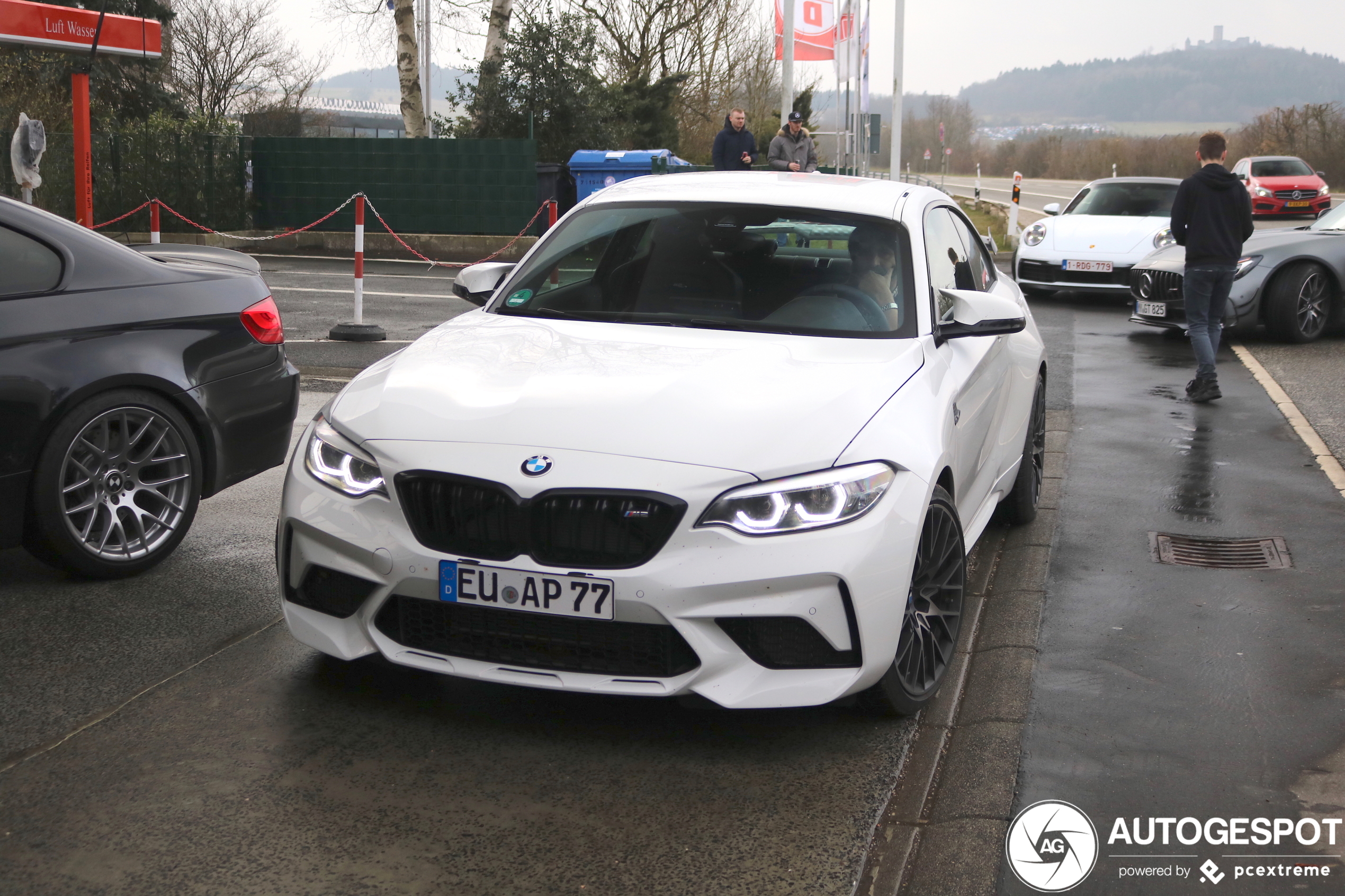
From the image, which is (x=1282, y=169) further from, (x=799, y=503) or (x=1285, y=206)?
(x=799, y=503)

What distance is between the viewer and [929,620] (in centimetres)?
386

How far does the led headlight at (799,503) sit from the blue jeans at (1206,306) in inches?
267

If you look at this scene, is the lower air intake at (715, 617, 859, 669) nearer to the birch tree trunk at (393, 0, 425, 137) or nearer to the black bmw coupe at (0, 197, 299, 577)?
the black bmw coupe at (0, 197, 299, 577)

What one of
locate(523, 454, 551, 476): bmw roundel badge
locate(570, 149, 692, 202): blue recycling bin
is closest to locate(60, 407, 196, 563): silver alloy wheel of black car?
locate(523, 454, 551, 476): bmw roundel badge

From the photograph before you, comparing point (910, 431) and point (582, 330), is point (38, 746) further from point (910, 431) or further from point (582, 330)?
point (910, 431)

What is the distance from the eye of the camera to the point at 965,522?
451cm

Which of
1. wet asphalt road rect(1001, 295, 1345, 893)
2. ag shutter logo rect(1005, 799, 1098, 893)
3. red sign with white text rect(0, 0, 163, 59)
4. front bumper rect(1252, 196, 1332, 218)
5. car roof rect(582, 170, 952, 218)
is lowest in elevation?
ag shutter logo rect(1005, 799, 1098, 893)

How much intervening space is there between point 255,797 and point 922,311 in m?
2.61

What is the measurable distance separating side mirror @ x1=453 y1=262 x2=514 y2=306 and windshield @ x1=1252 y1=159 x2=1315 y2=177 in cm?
3289

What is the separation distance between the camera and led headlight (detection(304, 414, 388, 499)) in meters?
3.56

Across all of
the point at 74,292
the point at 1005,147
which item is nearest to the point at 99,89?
the point at 74,292

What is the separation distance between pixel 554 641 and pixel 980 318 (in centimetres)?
200

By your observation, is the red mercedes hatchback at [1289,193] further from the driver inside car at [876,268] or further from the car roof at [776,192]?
the driver inside car at [876,268]

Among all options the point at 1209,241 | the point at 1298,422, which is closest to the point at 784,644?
the point at 1298,422
